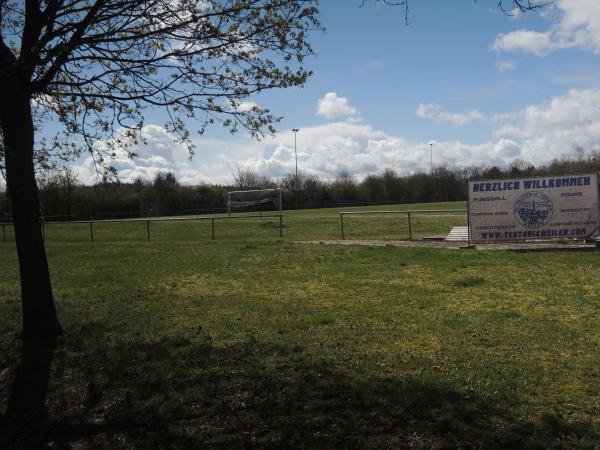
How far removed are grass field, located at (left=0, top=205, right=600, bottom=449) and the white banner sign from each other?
16.2 ft

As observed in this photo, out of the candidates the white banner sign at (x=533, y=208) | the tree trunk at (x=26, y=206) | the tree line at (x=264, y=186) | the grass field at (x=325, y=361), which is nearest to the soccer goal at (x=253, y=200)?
the tree line at (x=264, y=186)

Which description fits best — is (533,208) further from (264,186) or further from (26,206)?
(264,186)

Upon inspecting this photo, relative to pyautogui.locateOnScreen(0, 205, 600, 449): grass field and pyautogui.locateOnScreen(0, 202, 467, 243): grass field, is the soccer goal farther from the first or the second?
pyautogui.locateOnScreen(0, 205, 600, 449): grass field

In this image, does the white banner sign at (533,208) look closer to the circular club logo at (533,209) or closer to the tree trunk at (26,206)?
the circular club logo at (533,209)

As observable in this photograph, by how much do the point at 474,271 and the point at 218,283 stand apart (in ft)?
16.9

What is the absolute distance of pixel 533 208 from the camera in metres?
15.5

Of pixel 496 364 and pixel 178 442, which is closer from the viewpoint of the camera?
pixel 178 442

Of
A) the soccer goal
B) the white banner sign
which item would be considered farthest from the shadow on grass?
the soccer goal

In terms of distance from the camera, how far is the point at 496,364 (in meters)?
5.03

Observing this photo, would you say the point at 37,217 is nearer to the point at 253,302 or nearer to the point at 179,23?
the point at 179,23

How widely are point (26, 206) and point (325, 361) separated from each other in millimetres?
3746

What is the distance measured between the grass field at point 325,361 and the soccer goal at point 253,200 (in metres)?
43.1

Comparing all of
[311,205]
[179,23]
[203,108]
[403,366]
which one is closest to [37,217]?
[203,108]

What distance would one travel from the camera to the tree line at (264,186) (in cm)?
5919
